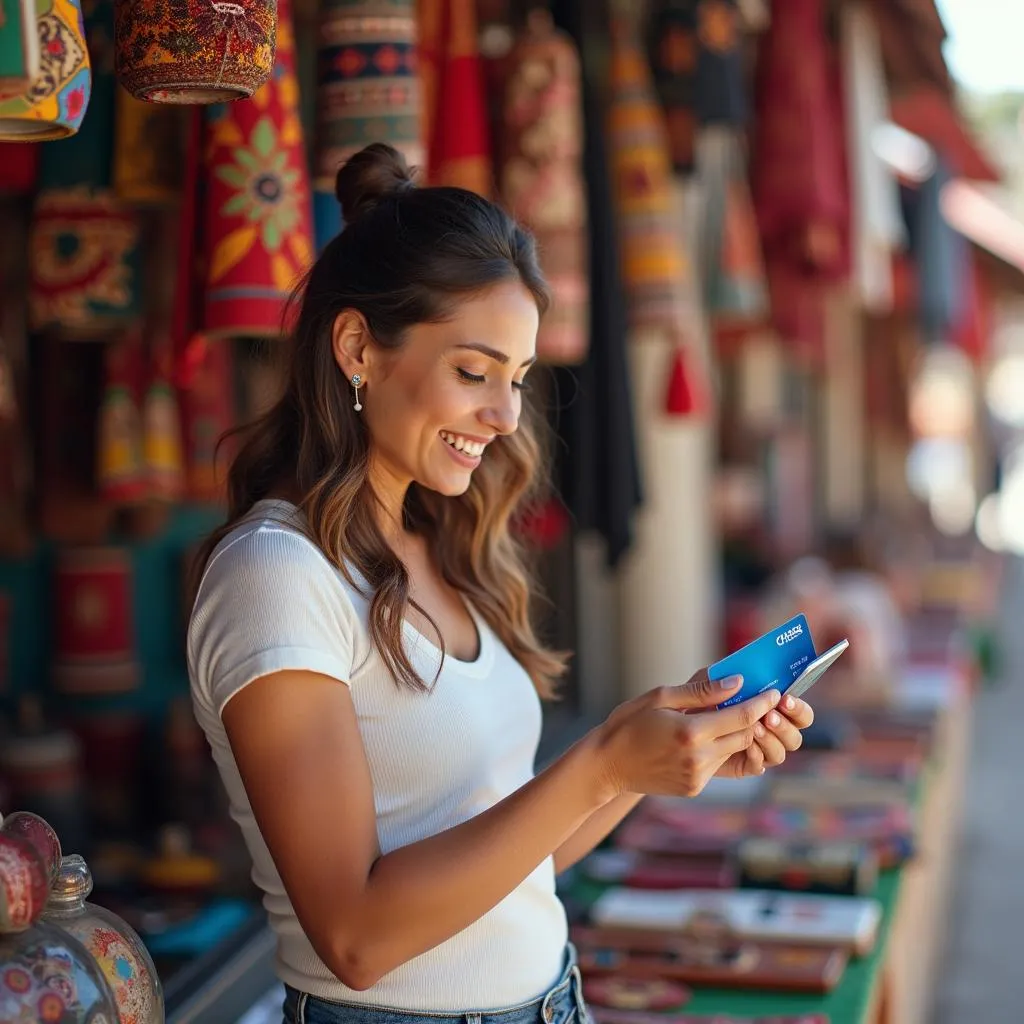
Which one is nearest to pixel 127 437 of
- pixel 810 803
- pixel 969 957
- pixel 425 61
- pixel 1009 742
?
pixel 425 61

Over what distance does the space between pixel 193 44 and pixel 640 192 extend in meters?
1.87

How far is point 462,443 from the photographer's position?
1.55m

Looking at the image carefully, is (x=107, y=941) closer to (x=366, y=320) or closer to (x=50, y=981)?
(x=50, y=981)

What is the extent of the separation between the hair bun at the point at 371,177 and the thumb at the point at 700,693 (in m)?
0.62

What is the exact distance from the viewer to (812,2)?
396cm

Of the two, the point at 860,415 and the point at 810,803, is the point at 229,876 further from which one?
the point at 860,415

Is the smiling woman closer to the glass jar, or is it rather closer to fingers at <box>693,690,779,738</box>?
fingers at <box>693,690,779,738</box>

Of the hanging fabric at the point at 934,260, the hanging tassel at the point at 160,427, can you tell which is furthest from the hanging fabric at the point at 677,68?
the hanging fabric at the point at 934,260

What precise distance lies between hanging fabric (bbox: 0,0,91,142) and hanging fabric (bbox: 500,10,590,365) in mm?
1447

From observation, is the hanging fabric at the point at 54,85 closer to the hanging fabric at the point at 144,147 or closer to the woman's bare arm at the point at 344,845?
the woman's bare arm at the point at 344,845

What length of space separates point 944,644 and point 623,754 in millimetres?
5501

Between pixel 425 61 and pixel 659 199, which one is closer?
pixel 425 61

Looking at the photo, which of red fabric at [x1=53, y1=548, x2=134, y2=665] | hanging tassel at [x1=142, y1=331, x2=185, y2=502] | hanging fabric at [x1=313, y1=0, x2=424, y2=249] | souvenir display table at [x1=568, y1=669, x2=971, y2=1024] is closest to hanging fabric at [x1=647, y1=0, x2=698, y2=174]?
hanging tassel at [x1=142, y1=331, x2=185, y2=502]

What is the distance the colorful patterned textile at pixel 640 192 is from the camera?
319 centimetres
